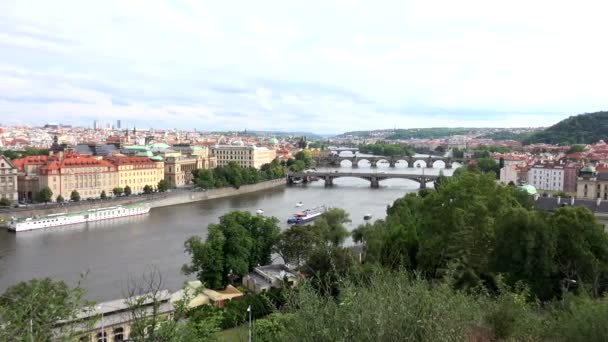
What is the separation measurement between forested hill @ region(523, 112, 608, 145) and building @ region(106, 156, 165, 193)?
45904 millimetres

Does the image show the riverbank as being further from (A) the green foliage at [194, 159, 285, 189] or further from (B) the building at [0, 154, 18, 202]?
(B) the building at [0, 154, 18, 202]

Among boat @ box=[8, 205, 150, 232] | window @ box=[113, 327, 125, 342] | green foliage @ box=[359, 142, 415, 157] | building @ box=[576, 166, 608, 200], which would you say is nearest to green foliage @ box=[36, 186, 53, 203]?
boat @ box=[8, 205, 150, 232]

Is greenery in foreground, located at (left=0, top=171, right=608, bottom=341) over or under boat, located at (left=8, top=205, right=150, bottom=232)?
over

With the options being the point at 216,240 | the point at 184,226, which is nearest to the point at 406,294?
the point at 216,240

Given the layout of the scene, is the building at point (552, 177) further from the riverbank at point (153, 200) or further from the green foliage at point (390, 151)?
the green foliage at point (390, 151)

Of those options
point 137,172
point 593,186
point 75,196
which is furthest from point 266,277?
point 137,172

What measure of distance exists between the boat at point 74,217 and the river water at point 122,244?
1.15 ft

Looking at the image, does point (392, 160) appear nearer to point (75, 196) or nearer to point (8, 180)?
point (75, 196)

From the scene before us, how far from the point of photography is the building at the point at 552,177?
90.7 ft

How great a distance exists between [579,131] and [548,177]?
37877mm

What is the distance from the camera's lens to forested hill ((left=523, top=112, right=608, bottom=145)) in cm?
5925

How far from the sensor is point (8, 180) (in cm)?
2233

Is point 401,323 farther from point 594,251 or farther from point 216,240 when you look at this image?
point 216,240

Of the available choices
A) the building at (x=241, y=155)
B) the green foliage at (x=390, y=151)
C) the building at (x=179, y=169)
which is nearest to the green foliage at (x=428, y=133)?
the green foliage at (x=390, y=151)
